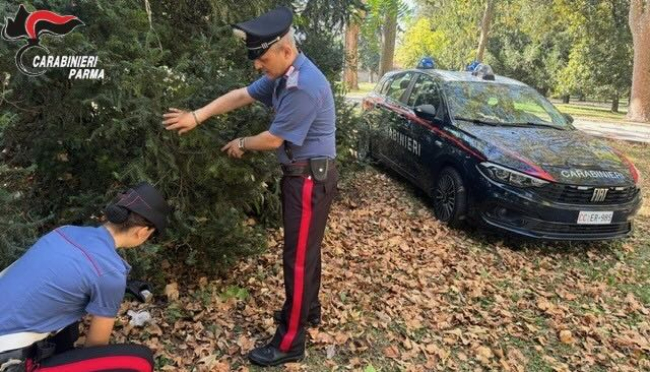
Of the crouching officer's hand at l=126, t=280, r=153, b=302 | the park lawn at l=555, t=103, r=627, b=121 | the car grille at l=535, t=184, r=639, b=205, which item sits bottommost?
the park lawn at l=555, t=103, r=627, b=121

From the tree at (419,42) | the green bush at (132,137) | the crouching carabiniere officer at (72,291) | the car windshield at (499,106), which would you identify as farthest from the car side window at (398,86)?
the tree at (419,42)

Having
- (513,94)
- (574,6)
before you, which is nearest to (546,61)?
(574,6)

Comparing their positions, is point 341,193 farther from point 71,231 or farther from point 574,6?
point 574,6

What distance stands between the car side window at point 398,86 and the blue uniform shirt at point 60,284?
5850 millimetres

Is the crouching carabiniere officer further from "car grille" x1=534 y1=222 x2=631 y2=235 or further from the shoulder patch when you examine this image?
"car grille" x1=534 y1=222 x2=631 y2=235

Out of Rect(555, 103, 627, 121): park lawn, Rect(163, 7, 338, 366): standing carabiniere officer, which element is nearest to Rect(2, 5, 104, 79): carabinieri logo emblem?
Rect(163, 7, 338, 366): standing carabiniere officer

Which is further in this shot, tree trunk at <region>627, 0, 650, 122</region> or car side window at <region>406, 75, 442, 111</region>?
tree trunk at <region>627, 0, 650, 122</region>

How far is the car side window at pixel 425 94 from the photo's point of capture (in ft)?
20.6

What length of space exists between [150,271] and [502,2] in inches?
884

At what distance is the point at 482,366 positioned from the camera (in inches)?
136

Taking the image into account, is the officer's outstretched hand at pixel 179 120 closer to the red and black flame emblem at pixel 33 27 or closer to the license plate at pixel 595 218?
the red and black flame emblem at pixel 33 27

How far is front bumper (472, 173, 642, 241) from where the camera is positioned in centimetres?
489

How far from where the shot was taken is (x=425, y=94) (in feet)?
21.7

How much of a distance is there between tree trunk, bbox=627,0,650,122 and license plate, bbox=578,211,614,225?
1440cm
